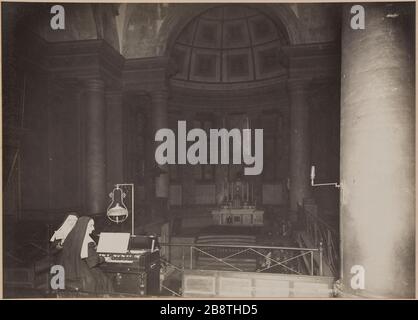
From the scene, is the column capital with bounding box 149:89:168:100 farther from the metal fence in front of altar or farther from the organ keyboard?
the organ keyboard

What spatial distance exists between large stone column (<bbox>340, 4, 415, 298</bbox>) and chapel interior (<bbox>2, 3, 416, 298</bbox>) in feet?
0.05

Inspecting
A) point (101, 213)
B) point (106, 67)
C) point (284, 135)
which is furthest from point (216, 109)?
point (101, 213)

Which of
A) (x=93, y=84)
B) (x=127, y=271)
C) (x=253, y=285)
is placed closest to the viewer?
(x=127, y=271)

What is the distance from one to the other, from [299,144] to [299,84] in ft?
5.75

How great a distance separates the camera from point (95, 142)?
30.9ft

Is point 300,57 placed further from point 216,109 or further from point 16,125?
point 16,125

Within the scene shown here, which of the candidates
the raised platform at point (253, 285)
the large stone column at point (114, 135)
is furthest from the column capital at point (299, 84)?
the raised platform at point (253, 285)

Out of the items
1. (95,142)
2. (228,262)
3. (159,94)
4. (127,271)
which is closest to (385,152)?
(127,271)

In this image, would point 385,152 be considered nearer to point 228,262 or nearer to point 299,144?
point 228,262

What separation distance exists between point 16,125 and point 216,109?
8.15 metres

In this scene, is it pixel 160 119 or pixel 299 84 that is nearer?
pixel 299 84

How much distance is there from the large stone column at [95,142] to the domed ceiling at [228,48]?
5.15 m

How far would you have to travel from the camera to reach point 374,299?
4.43m

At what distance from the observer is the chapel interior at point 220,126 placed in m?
4.40
